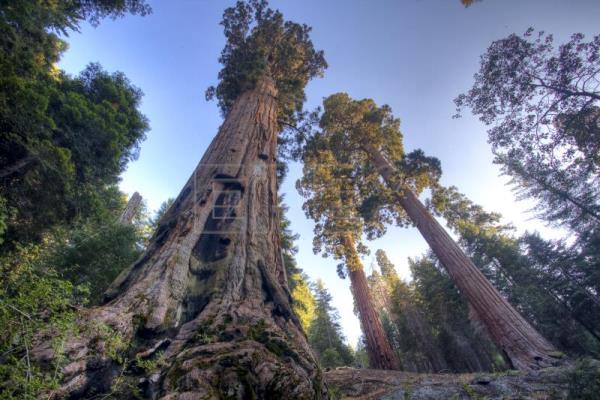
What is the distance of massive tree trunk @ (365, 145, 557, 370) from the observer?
5.23 meters

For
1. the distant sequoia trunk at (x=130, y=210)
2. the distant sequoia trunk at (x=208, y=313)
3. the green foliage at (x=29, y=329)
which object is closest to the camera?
the green foliage at (x=29, y=329)

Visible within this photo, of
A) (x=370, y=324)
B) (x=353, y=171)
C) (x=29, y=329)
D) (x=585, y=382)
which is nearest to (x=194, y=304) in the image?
(x=29, y=329)

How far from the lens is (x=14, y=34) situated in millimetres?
5547

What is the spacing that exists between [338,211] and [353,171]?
2746 millimetres

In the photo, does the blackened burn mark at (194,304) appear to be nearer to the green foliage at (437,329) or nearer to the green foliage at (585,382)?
the green foliage at (585,382)

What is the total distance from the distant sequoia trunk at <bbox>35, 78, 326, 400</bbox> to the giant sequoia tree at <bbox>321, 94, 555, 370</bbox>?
5794mm

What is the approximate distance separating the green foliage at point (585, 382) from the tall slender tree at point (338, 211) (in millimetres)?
7341

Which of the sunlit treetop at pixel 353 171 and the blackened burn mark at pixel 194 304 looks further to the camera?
the sunlit treetop at pixel 353 171

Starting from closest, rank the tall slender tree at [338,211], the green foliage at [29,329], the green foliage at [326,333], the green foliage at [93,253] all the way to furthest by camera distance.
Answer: the green foliage at [29,329] < the green foliage at [93,253] < the tall slender tree at [338,211] < the green foliage at [326,333]

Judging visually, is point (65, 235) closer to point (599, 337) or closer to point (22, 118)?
point (22, 118)

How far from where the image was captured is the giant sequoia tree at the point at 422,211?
552cm

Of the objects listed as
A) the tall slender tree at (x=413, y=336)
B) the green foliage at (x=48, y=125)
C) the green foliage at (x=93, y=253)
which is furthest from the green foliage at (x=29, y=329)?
the tall slender tree at (x=413, y=336)

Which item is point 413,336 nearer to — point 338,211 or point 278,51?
point 338,211

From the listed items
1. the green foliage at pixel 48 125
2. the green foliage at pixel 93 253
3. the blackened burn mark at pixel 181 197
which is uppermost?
the green foliage at pixel 48 125
